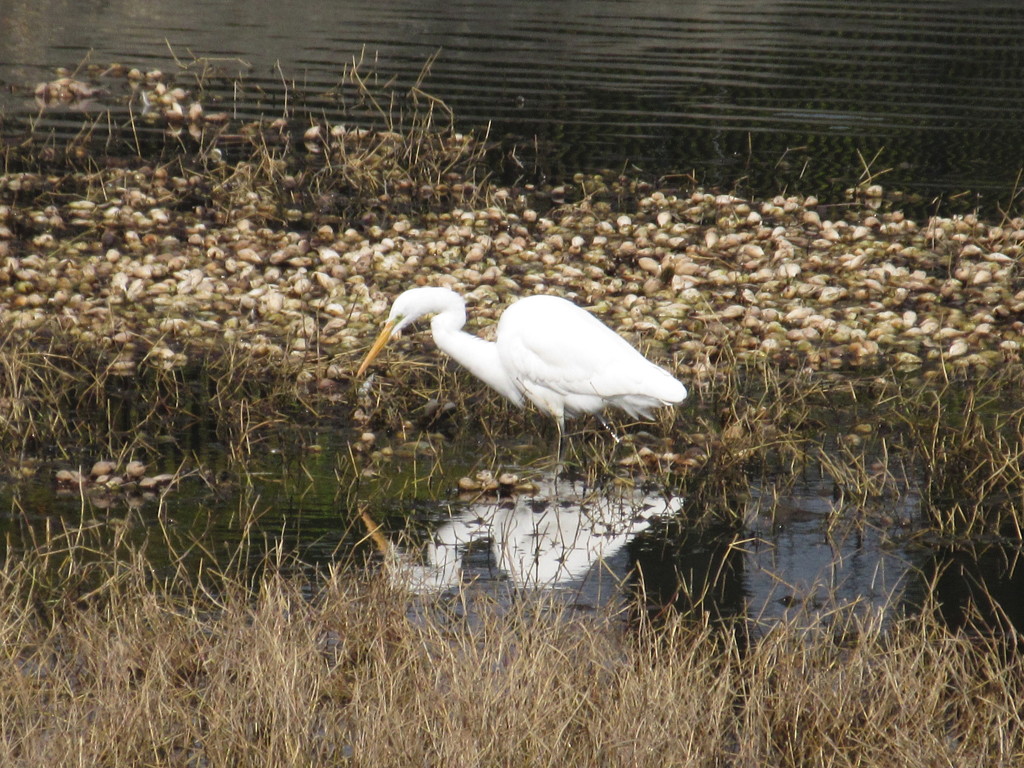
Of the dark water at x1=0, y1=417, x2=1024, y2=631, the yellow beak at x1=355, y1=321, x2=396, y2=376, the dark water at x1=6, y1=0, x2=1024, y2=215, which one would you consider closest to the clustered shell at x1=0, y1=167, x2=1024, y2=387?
the yellow beak at x1=355, y1=321, x2=396, y2=376

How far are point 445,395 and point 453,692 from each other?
372 cm

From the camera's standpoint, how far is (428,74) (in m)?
18.3

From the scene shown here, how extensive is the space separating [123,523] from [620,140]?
9.70 m

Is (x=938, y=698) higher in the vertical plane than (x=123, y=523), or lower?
higher

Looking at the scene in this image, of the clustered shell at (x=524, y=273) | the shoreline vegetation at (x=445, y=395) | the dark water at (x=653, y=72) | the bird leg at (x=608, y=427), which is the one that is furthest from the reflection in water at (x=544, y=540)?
the dark water at (x=653, y=72)

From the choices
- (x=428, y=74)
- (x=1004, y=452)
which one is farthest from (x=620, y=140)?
(x=1004, y=452)

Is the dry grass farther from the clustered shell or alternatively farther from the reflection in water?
the clustered shell

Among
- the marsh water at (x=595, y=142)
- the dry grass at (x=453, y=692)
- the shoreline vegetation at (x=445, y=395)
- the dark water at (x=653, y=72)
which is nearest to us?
the dry grass at (x=453, y=692)

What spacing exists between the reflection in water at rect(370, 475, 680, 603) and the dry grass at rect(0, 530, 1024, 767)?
2.17 feet

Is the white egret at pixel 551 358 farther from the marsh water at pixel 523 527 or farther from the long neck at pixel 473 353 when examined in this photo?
the marsh water at pixel 523 527

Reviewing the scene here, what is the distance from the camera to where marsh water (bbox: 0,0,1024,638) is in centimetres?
595

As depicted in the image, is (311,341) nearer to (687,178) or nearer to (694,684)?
(694,684)

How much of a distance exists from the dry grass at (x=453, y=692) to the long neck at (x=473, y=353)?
252 cm

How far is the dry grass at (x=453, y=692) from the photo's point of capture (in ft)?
13.0
